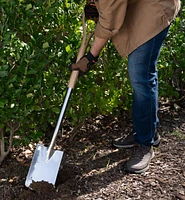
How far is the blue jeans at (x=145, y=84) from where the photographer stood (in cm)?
320

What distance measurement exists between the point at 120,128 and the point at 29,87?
1.28m

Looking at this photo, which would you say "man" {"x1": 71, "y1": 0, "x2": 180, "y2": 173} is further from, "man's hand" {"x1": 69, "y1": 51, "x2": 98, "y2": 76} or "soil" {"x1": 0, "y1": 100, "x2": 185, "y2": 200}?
"soil" {"x1": 0, "y1": 100, "x2": 185, "y2": 200}

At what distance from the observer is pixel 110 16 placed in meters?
2.94

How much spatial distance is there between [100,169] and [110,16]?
1.27 m

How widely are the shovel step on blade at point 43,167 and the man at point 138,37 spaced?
578 mm

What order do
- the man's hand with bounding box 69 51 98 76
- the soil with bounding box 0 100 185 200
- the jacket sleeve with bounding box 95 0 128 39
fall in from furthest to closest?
1. the soil with bounding box 0 100 185 200
2. the man's hand with bounding box 69 51 98 76
3. the jacket sleeve with bounding box 95 0 128 39

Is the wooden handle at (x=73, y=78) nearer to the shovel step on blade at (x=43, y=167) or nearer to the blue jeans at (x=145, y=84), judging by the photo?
the blue jeans at (x=145, y=84)

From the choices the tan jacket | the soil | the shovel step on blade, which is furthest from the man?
the shovel step on blade

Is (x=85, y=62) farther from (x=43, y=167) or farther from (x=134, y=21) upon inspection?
(x=43, y=167)

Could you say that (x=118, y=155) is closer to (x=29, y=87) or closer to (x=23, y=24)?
(x=29, y=87)

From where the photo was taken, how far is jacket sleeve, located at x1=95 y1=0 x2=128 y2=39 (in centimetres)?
290

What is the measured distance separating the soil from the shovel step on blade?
6cm

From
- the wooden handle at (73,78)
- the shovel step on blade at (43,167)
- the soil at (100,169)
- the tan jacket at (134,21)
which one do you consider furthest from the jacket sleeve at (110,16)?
the soil at (100,169)

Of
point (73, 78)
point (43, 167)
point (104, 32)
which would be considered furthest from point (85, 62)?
point (43, 167)
